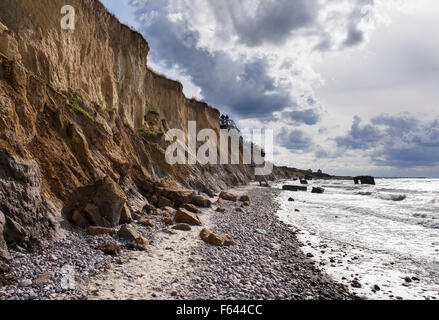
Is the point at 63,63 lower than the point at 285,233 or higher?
higher

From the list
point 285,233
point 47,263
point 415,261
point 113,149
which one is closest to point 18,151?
point 47,263

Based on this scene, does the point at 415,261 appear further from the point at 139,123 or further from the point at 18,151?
the point at 139,123

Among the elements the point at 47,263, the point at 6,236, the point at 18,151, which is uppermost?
the point at 18,151

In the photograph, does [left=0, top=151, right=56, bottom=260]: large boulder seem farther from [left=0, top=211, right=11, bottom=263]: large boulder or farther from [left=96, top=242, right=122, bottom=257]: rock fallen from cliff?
[left=96, top=242, right=122, bottom=257]: rock fallen from cliff

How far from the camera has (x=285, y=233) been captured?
13.7 m

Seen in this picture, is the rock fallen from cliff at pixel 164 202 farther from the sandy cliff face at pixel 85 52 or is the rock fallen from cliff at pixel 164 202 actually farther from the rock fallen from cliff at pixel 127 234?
the sandy cliff face at pixel 85 52

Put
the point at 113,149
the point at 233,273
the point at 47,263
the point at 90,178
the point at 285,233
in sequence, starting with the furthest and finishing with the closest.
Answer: the point at 113,149 < the point at 285,233 < the point at 90,178 < the point at 233,273 < the point at 47,263

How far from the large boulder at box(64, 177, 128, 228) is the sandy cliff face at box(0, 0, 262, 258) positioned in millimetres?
439

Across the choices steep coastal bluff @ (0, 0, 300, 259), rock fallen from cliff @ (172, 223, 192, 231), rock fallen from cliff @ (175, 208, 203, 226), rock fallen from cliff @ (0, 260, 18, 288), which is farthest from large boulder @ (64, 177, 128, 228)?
rock fallen from cliff @ (0, 260, 18, 288)

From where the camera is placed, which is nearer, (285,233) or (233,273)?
(233,273)

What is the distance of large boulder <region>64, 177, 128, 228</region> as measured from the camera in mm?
9570

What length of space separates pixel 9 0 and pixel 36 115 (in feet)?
25.9

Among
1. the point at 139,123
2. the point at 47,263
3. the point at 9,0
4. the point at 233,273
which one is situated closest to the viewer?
the point at 47,263

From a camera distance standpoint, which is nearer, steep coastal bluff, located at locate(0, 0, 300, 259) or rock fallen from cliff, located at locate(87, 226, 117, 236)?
steep coastal bluff, located at locate(0, 0, 300, 259)
